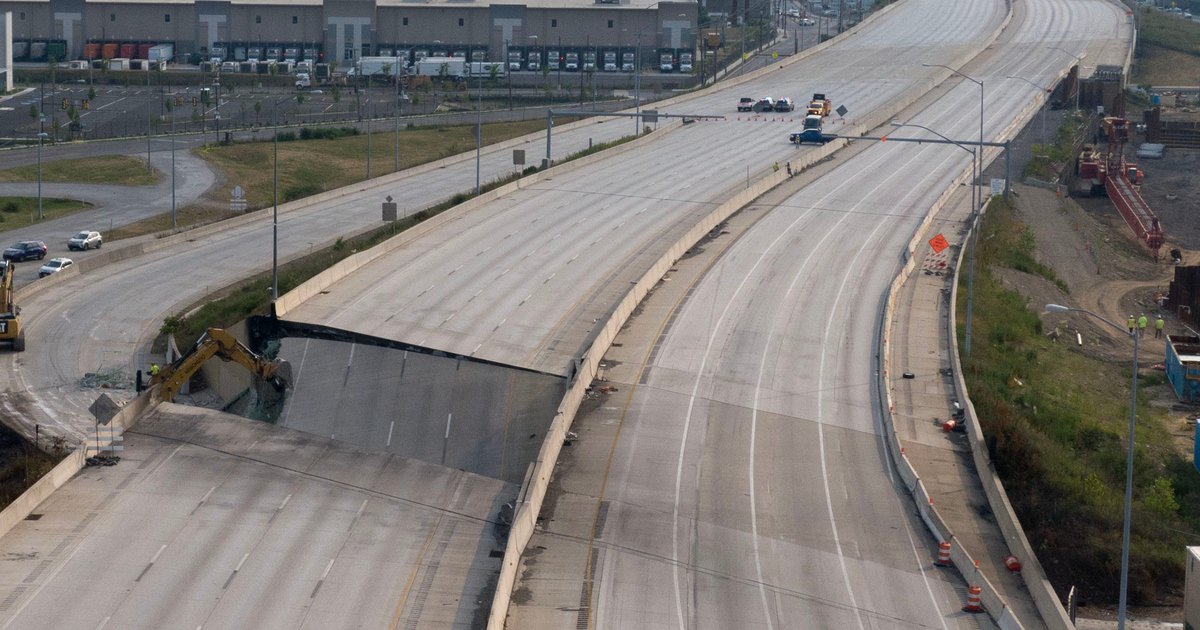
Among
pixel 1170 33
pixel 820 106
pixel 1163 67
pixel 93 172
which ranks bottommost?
pixel 93 172

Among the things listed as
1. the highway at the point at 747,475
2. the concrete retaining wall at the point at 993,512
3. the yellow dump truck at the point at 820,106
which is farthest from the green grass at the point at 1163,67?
the concrete retaining wall at the point at 993,512

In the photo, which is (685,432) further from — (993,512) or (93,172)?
(93,172)

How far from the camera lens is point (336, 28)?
151 meters

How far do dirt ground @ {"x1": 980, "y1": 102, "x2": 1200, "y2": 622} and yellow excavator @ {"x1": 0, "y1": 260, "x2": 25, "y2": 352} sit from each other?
38.3 metres

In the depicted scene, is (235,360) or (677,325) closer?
(235,360)

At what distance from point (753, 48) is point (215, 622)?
145327 mm

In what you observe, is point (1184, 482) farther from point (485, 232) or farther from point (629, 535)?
point (485, 232)

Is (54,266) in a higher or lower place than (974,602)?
higher

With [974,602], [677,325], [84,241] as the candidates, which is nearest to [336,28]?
[84,241]

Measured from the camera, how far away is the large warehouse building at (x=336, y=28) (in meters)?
150

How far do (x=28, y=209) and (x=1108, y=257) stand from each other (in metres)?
56.9

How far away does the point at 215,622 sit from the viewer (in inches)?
1144

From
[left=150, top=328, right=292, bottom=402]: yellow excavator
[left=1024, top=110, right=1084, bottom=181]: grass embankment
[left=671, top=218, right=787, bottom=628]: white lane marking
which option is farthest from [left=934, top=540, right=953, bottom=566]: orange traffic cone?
[left=1024, top=110, right=1084, bottom=181]: grass embankment

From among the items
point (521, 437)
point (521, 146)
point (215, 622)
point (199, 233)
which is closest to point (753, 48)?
point (521, 146)
